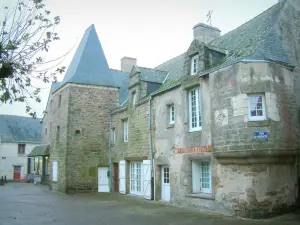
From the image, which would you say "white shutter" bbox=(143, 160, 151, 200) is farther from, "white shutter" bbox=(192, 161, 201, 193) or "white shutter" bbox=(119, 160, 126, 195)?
"white shutter" bbox=(192, 161, 201, 193)

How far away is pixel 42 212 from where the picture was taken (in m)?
11.6

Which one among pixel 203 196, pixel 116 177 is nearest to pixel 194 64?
pixel 203 196

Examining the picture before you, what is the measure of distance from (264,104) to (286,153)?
5.64ft

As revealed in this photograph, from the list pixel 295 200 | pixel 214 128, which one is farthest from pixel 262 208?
pixel 214 128

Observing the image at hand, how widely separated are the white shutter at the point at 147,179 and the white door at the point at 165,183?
0.76 metres

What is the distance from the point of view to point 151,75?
16.5m

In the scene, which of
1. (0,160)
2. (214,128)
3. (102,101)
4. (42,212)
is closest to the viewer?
(214,128)

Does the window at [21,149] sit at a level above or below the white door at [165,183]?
above

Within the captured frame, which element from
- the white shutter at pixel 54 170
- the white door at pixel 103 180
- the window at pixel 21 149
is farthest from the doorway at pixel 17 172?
the white door at pixel 103 180

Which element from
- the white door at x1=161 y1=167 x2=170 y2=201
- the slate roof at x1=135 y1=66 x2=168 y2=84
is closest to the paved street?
the white door at x1=161 y1=167 x2=170 y2=201

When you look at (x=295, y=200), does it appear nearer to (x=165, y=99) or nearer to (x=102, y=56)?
(x=165, y=99)

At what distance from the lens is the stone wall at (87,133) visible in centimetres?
1834

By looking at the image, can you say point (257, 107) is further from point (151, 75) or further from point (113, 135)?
point (113, 135)

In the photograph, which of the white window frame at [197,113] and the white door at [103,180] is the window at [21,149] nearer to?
the white door at [103,180]
